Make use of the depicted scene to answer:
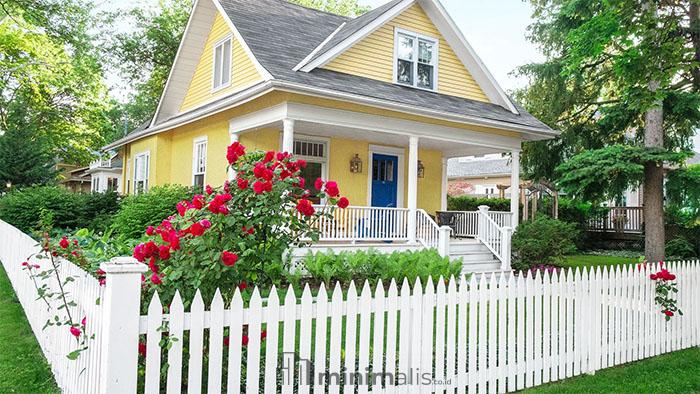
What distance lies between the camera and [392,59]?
1251 centimetres

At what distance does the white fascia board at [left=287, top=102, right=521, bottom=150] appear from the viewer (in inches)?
388

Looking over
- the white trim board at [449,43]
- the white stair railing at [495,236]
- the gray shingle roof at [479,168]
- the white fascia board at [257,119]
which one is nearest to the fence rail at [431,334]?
the white stair railing at [495,236]

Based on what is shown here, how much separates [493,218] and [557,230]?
1.51 metres

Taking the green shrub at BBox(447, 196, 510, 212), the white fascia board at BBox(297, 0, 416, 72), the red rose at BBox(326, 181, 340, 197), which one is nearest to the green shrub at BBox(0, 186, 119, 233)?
the white fascia board at BBox(297, 0, 416, 72)

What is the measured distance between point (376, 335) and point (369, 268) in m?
5.07

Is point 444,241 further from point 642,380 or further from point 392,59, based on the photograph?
point 642,380

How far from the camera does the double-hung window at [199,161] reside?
13.2 metres

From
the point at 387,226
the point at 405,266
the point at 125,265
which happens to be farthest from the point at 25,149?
the point at 125,265

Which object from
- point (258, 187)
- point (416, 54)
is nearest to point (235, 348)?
point (258, 187)

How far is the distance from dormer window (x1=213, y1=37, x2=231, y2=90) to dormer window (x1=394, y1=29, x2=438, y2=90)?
4378 millimetres

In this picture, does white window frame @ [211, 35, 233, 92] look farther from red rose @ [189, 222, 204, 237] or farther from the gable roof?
red rose @ [189, 222, 204, 237]

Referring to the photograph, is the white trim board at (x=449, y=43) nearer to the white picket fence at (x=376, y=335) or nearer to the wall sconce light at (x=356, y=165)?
the wall sconce light at (x=356, y=165)

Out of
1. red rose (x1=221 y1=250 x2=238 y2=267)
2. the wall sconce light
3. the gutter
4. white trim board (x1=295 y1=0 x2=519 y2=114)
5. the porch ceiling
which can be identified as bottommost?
red rose (x1=221 y1=250 x2=238 y2=267)

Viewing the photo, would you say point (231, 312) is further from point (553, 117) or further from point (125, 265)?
point (553, 117)
